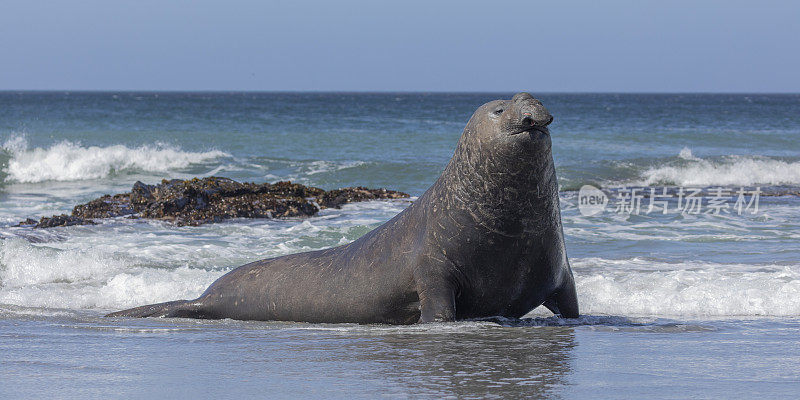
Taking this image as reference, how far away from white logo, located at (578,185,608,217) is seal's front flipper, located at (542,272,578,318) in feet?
26.6

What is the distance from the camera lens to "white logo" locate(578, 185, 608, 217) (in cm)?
1540

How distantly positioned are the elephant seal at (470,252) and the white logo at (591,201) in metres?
8.47

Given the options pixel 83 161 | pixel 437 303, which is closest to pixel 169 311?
pixel 437 303

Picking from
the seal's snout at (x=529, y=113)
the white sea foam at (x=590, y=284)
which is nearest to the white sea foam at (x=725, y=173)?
the white sea foam at (x=590, y=284)

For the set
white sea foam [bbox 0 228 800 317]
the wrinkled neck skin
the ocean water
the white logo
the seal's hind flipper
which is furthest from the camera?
the white logo

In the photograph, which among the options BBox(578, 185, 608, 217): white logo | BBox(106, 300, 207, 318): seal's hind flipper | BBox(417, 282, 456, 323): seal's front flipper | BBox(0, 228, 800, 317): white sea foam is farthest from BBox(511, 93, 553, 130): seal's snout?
BBox(578, 185, 608, 217): white logo

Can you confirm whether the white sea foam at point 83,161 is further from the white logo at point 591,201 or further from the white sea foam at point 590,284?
the white sea foam at point 590,284

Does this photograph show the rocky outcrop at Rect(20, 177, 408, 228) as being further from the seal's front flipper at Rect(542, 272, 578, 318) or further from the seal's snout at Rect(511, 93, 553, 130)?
the seal's snout at Rect(511, 93, 553, 130)

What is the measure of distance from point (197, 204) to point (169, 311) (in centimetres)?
647

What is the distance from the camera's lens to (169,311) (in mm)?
7559

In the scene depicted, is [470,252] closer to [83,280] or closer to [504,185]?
[504,185]

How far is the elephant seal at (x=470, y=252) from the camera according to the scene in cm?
582

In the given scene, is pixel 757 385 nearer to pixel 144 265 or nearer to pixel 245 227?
pixel 144 265

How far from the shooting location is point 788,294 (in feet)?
26.1
